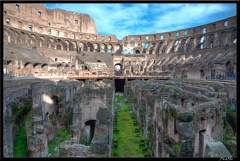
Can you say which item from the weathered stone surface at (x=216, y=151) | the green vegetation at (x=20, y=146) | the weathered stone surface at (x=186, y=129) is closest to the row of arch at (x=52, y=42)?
the green vegetation at (x=20, y=146)

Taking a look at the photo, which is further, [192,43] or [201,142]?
[192,43]

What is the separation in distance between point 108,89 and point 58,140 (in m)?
4.75

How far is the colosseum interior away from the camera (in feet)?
20.1

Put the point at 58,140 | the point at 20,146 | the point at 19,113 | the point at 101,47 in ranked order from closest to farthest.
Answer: the point at 20,146, the point at 58,140, the point at 19,113, the point at 101,47

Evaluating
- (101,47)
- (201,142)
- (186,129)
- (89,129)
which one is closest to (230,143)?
(201,142)

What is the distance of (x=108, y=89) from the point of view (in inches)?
485

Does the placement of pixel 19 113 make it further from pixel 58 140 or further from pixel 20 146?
pixel 58 140

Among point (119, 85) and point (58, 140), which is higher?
point (119, 85)

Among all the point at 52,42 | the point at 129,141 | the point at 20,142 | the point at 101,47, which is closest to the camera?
the point at 20,142

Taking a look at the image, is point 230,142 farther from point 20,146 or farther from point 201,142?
point 20,146

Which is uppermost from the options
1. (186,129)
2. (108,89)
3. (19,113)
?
(108,89)

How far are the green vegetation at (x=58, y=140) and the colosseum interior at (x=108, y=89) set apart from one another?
0.06m

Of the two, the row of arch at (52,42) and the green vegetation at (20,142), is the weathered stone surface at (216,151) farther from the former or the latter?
the row of arch at (52,42)

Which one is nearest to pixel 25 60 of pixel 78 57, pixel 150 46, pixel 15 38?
pixel 15 38
